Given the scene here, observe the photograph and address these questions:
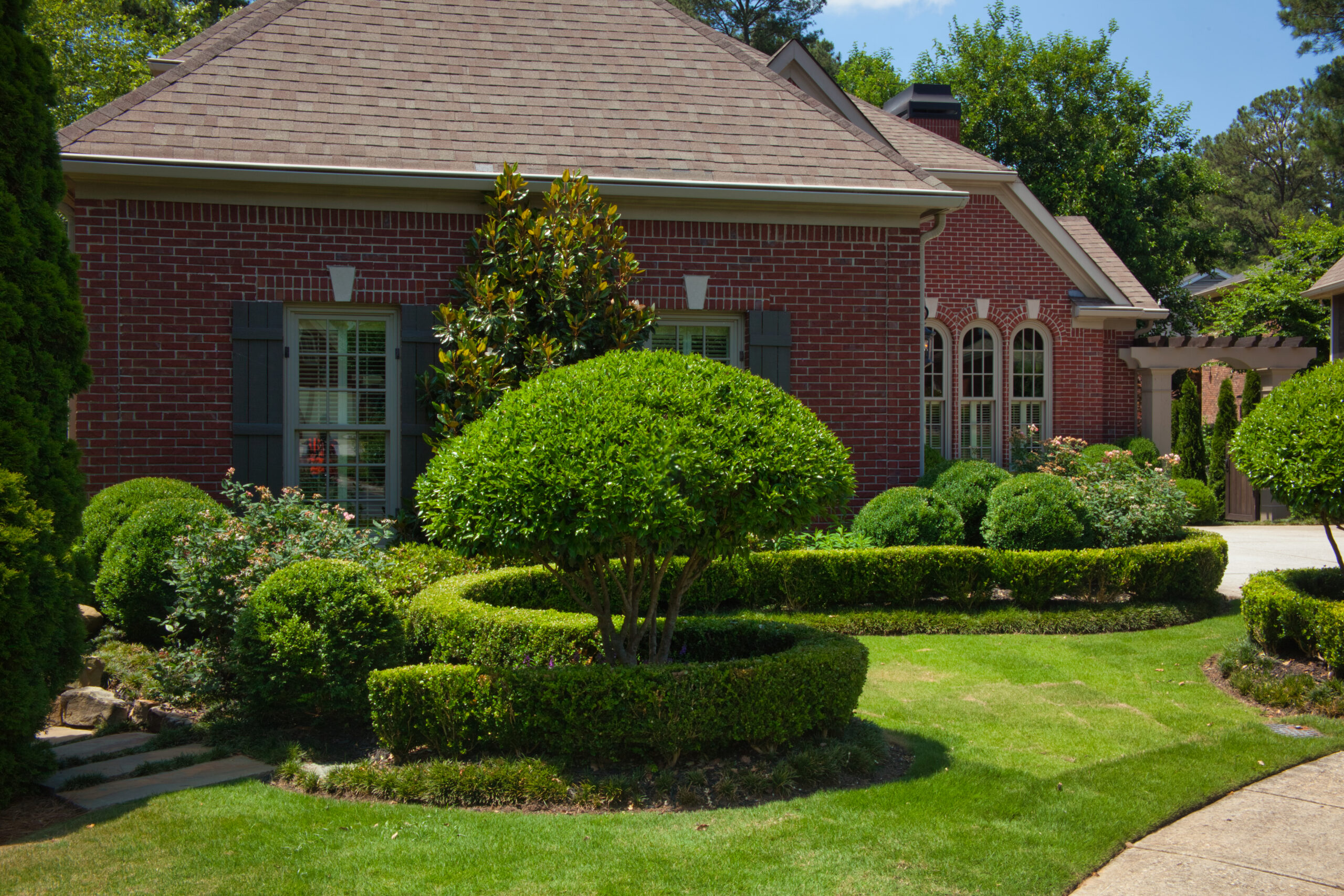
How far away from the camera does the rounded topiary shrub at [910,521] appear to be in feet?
28.8

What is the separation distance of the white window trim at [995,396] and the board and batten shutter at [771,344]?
28.5ft

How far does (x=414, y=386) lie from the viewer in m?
9.05

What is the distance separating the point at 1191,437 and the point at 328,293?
16992 mm

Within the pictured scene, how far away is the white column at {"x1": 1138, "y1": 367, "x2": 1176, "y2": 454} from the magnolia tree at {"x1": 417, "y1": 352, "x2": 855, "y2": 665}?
1600cm

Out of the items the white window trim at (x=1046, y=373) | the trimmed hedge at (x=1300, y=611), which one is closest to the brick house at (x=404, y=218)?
the trimmed hedge at (x=1300, y=611)

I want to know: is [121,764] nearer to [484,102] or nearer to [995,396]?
[484,102]

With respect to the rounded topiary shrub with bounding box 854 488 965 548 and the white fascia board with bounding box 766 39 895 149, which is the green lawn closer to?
the rounded topiary shrub with bounding box 854 488 965 548

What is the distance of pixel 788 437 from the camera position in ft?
15.7

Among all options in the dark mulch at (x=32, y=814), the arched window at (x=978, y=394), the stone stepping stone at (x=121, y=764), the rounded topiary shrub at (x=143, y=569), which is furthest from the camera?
the arched window at (x=978, y=394)

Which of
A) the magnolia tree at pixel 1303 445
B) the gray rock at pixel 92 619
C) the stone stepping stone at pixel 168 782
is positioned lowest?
the stone stepping stone at pixel 168 782

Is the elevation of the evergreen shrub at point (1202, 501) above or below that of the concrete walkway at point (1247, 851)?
above

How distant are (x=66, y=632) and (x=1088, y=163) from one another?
2949 cm

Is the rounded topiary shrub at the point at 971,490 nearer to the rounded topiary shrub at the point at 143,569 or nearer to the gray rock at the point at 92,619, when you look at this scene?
the rounded topiary shrub at the point at 143,569

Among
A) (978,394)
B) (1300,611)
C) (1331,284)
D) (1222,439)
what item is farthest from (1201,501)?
(1300,611)
